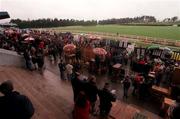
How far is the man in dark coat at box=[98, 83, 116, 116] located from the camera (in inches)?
262

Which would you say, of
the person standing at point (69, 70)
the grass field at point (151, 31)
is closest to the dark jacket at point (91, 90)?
the person standing at point (69, 70)

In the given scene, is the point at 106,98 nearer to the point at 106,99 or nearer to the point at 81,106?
the point at 106,99

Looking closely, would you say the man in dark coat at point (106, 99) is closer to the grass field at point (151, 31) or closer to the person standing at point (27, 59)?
the person standing at point (27, 59)

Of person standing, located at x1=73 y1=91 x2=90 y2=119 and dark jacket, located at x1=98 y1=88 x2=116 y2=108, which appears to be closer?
person standing, located at x1=73 y1=91 x2=90 y2=119

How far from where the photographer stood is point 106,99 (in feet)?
22.1

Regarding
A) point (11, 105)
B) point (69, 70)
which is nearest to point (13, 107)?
point (11, 105)

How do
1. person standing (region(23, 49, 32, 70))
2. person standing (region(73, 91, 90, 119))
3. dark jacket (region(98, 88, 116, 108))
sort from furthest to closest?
1. person standing (region(23, 49, 32, 70))
2. dark jacket (region(98, 88, 116, 108))
3. person standing (region(73, 91, 90, 119))

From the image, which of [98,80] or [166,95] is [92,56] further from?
[166,95]

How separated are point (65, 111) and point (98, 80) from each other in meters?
6.47

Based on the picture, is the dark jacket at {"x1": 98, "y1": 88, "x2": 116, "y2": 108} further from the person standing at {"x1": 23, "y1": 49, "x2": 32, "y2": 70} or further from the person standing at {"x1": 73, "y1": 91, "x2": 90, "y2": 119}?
the person standing at {"x1": 23, "y1": 49, "x2": 32, "y2": 70}

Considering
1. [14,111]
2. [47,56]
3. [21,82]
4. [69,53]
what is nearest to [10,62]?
[21,82]

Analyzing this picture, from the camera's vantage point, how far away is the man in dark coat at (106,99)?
21.8 feet

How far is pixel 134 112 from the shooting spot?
7625 mm

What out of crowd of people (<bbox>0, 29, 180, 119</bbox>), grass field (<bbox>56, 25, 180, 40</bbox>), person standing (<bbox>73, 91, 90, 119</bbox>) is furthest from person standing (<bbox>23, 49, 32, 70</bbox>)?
grass field (<bbox>56, 25, 180, 40</bbox>)
